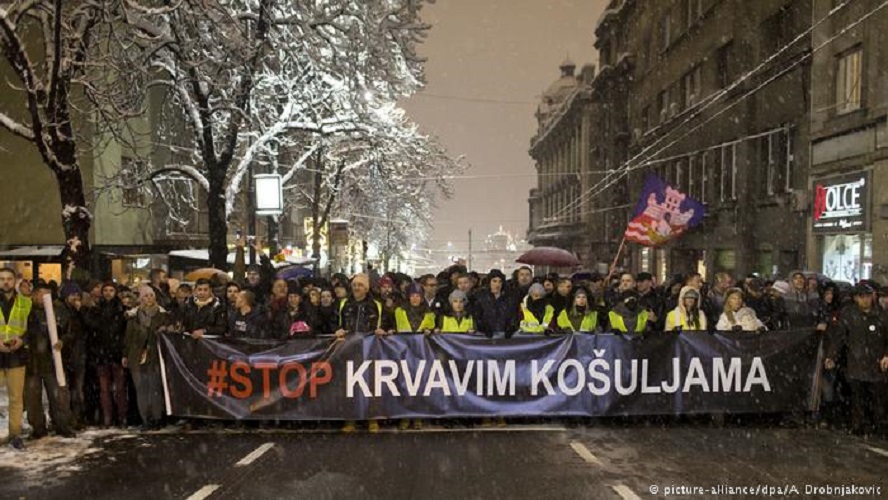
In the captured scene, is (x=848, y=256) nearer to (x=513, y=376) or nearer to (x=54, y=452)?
(x=513, y=376)

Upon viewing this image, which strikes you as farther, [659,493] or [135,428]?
[135,428]

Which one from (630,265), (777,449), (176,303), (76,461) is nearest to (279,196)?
(176,303)

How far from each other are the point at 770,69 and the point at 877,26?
751 cm

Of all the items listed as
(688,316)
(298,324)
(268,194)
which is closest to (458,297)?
(298,324)

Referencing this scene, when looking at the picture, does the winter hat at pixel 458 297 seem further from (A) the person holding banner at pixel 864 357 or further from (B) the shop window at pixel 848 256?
(B) the shop window at pixel 848 256

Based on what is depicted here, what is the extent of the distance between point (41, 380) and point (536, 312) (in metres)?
5.96

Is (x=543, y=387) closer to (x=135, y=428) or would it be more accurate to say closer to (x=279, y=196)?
(x=135, y=428)

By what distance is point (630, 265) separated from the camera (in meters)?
46.2

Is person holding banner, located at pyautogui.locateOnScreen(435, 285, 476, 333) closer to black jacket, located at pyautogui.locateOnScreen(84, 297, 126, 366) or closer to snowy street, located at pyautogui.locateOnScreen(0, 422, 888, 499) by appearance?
snowy street, located at pyautogui.locateOnScreen(0, 422, 888, 499)

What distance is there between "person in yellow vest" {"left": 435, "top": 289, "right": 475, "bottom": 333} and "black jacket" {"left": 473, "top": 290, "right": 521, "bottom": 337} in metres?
0.36

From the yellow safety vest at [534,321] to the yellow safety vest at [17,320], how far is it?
579 cm

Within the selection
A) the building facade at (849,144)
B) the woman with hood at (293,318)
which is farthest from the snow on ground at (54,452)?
the building facade at (849,144)

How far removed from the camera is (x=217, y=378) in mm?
9844

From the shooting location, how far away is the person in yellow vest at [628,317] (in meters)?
10.2
